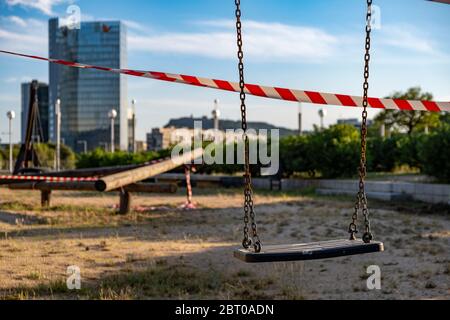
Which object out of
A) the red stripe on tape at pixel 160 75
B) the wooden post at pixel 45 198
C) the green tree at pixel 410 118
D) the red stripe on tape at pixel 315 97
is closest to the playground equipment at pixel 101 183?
the wooden post at pixel 45 198

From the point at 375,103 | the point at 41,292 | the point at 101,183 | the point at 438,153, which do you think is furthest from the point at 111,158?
the point at 375,103

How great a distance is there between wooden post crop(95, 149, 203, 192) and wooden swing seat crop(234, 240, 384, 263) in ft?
19.2

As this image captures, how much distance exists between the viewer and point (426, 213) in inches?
438

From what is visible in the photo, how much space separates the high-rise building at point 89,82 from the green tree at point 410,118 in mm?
25213

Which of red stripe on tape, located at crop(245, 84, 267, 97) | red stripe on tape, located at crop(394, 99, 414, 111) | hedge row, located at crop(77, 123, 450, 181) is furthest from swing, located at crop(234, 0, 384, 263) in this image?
hedge row, located at crop(77, 123, 450, 181)

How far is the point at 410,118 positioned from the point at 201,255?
38.0m

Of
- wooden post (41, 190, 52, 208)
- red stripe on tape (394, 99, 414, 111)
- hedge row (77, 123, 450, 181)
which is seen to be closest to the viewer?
red stripe on tape (394, 99, 414, 111)

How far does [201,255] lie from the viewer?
6715mm

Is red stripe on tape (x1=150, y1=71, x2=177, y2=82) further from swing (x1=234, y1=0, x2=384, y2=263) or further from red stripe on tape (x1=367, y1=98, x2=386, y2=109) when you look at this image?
red stripe on tape (x1=367, y1=98, x2=386, y2=109)

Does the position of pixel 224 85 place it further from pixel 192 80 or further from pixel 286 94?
pixel 286 94

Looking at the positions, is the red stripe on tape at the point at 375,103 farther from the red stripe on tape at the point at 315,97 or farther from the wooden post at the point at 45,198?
the wooden post at the point at 45,198

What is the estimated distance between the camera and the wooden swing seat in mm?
3531
